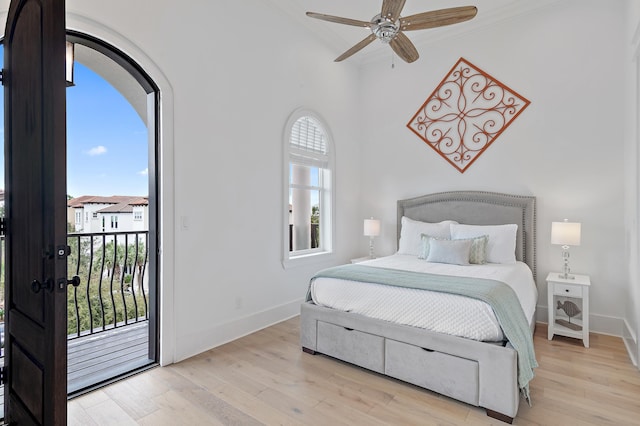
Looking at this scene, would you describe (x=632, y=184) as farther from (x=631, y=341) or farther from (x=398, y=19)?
(x=398, y=19)

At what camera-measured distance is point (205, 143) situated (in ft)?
9.86

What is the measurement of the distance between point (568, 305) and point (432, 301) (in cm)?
211

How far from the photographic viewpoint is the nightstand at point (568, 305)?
3062 millimetres

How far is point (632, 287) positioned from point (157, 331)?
409cm

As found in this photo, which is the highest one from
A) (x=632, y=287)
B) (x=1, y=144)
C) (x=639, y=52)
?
(x=639, y=52)

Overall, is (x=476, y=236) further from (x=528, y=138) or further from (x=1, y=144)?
(x=1, y=144)

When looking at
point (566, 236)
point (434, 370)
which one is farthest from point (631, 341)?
point (434, 370)

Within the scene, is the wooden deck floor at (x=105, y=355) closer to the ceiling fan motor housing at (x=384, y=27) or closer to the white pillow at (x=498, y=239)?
the ceiling fan motor housing at (x=384, y=27)

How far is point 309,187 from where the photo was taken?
448 centimetres

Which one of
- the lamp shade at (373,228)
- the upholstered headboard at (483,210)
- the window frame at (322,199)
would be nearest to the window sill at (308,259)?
the window frame at (322,199)

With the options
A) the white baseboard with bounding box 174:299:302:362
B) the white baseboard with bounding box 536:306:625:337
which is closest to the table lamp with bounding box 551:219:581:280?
the white baseboard with bounding box 536:306:625:337

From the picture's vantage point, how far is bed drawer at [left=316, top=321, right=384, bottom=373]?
8.14 feet

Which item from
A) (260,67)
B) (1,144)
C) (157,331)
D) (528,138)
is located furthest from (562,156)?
(1,144)

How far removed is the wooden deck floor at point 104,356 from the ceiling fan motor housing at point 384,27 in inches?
126
